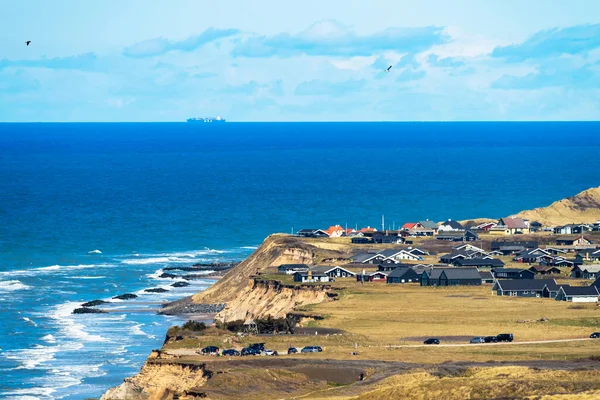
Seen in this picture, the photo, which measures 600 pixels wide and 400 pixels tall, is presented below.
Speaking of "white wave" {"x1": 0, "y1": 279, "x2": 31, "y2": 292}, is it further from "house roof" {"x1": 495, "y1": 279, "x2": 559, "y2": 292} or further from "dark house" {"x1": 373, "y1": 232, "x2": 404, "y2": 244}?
"house roof" {"x1": 495, "y1": 279, "x2": 559, "y2": 292}

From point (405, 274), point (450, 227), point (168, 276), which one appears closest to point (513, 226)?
point (450, 227)

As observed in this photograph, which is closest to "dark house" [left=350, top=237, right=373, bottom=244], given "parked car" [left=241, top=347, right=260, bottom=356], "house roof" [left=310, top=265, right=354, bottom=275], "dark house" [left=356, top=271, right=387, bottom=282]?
"house roof" [left=310, top=265, right=354, bottom=275]

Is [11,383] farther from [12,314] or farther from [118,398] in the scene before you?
[12,314]

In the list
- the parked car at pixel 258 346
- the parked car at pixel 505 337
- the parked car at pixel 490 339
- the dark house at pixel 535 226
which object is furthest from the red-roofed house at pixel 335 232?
the parked car at pixel 258 346

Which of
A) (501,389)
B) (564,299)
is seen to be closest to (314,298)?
(564,299)

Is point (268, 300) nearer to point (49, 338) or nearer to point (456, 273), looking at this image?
point (456, 273)
